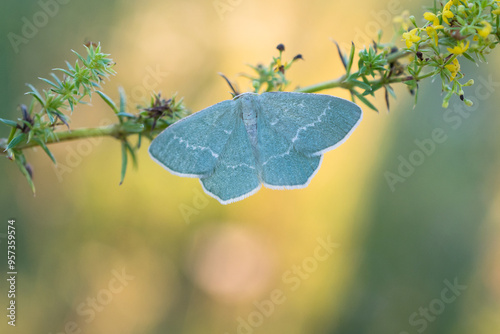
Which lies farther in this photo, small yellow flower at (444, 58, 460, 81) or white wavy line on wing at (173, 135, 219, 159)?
white wavy line on wing at (173, 135, 219, 159)

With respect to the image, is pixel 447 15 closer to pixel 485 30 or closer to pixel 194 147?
pixel 485 30

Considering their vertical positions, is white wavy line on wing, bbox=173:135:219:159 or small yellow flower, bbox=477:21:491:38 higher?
small yellow flower, bbox=477:21:491:38

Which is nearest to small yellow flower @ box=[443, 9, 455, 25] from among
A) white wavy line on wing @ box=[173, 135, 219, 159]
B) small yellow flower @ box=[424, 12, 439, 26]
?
small yellow flower @ box=[424, 12, 439, 26]

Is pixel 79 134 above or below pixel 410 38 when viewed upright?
below

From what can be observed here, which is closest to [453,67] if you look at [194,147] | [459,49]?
[459,49]

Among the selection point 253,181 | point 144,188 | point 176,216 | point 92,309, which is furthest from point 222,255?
point 253,181

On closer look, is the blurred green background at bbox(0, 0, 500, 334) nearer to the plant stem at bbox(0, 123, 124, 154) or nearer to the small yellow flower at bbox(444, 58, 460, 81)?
the plant stem at bbox(0, 123, 124, 154)

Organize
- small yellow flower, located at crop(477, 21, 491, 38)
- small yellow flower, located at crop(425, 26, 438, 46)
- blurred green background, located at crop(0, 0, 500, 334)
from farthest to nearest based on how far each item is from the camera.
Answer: blurred green background, located at crop(0, 0, 500, 334)
small yellow flower, located at crop(425, 26, 438, 46)
small yellow flower, located at crop(477, 21, 491, 38)

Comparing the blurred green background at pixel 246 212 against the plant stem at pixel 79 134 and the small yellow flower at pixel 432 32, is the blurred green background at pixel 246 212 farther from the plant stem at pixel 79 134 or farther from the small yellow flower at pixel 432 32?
the small yellow flower at pixel 432 32
